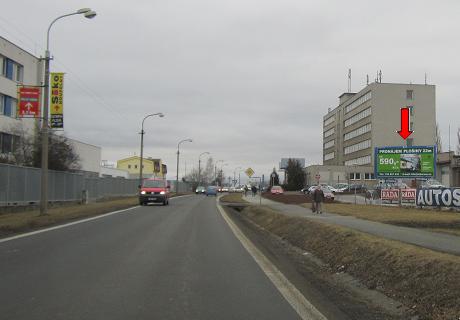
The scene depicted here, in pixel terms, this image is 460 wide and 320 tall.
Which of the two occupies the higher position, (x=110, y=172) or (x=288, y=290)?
(x=110, y=172)

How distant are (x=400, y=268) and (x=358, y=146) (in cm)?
11840

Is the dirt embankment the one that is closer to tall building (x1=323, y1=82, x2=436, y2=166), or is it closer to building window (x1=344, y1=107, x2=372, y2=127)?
tall building (x1=323, y1=82, x2=436, y2=166)

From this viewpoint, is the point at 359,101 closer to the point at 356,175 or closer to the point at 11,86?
the point at 356,175

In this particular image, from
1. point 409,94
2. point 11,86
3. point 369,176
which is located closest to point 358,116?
point 409,94

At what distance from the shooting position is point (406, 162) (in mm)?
38875

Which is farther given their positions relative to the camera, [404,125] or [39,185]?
[39,185]

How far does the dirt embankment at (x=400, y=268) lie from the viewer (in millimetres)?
7141

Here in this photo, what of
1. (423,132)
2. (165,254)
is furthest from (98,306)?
(423,132)

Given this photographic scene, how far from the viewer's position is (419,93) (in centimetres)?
11338

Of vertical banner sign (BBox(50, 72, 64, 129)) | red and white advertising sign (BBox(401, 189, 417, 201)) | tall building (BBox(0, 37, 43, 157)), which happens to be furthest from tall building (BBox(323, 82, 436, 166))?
vertical banner sign (BBox(50, 72, 64, 129))

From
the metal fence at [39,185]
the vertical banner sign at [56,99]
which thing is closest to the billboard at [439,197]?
the vertical banner sign at [56,99]

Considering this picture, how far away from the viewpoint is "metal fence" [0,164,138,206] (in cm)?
2784

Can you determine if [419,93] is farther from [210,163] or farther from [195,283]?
[195,283]

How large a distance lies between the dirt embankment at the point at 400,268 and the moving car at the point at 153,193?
25287 mm
